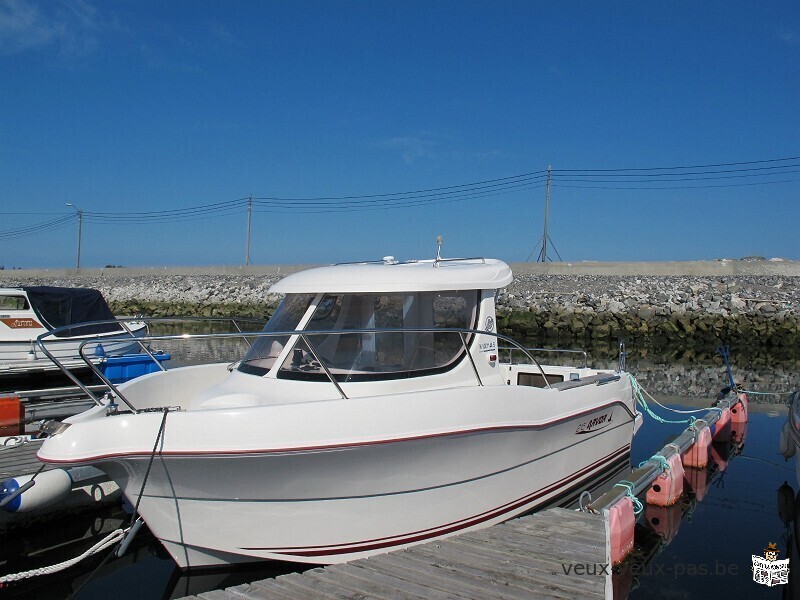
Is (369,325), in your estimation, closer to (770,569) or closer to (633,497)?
(633,497)

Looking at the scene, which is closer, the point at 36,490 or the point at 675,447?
the point at 36,490

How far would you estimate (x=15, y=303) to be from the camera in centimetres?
1238

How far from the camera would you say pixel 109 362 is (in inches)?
409

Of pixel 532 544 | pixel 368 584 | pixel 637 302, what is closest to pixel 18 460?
pixel 368 584

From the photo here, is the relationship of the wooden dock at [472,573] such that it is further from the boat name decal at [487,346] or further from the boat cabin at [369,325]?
the boat name decal at [487,346]

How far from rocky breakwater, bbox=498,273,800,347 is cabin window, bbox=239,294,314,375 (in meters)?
18.1

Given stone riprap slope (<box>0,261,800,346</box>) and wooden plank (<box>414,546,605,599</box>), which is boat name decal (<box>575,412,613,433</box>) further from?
stone riprap slope (<box>0,261,800,346</box>)

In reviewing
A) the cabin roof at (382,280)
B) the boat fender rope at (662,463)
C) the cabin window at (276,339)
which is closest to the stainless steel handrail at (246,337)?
the cabin window at (276,339)

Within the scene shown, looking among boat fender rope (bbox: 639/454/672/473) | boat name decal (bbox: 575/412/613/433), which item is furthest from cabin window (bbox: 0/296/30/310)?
boat fender rope (bbox: 639/454/672/473)

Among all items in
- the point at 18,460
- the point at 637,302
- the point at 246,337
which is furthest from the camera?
the point at 637,302

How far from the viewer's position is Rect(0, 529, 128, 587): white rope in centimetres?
474

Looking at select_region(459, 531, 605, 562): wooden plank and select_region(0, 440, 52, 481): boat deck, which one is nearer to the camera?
select_region(459, 531, 605, 562): wooden plank

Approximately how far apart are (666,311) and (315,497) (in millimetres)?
21585

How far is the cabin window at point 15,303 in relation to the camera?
12312mm
